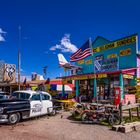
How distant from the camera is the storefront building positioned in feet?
76.2

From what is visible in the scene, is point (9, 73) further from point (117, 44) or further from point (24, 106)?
point (24, 106)

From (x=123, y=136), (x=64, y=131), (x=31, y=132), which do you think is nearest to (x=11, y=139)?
(x=31, y=132)

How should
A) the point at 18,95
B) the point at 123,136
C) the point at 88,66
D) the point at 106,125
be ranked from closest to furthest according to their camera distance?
the point at 123,136
the point at 106,125
the point at 18,95
the point at 88,66

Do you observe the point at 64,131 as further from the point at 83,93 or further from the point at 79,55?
the point at 83,93

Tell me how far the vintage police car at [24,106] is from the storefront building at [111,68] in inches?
264

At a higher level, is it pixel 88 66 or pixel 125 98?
pixel 88 66

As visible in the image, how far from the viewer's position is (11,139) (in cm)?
962

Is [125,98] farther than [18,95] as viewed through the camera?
Yes

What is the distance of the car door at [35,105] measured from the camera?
14.5m

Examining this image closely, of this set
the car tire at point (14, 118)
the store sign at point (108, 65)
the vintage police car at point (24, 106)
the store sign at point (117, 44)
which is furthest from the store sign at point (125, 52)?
the car tire at point (14, 118)

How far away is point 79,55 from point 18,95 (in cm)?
640

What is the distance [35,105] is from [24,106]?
1068 millimetres

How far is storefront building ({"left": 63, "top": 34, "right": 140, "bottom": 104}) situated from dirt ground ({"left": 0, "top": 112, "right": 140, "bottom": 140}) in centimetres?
924

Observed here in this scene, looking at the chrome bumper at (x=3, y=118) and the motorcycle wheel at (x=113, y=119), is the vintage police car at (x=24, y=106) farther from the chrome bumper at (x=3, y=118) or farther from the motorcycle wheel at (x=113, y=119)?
the motorcycle wheel at (x=113, y=119)
